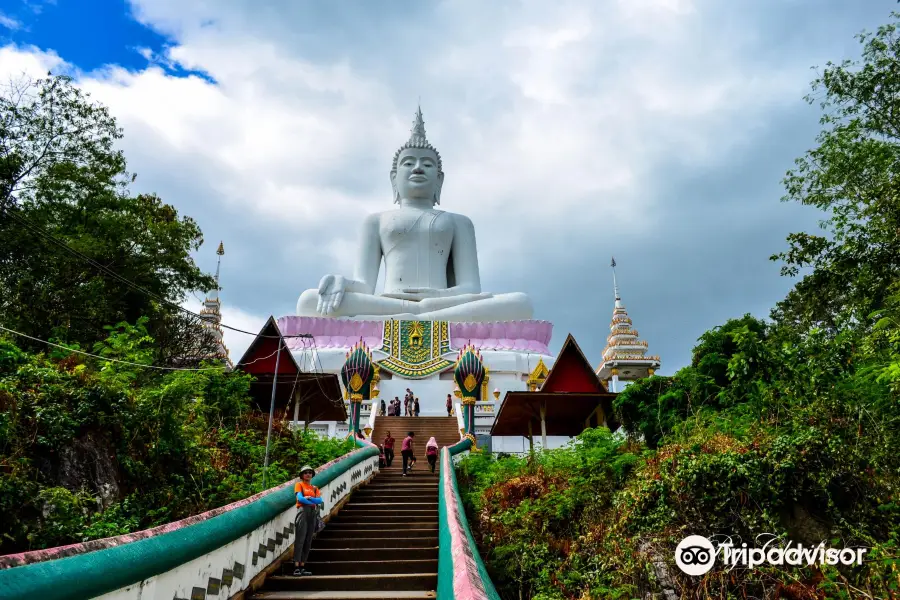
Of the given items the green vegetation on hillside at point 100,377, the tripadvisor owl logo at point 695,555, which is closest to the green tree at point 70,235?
the green vegetation on hillside at point 100,377

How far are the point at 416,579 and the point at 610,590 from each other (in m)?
1.77

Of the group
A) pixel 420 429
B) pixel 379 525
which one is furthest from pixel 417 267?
pixel 379 525

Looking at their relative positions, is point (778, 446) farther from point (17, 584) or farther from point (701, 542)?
point (17, 584)

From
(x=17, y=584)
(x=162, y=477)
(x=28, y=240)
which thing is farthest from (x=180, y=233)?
(x=17, y=584)

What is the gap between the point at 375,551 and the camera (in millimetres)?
5867

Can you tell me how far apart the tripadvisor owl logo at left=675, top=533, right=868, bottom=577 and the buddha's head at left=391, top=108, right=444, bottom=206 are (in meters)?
23.8

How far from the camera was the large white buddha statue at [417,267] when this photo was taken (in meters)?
24.9

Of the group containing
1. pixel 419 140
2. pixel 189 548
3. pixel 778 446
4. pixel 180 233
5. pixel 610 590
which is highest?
pixel 419 140

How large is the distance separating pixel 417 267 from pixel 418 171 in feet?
15.0

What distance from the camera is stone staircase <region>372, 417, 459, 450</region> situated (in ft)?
51.6

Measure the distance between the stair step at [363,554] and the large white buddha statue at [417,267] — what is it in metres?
18.8

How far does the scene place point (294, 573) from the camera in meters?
5.00

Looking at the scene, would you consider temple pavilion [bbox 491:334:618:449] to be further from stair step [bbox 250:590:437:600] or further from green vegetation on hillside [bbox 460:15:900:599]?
stair step [bbox 250:590:437:600]

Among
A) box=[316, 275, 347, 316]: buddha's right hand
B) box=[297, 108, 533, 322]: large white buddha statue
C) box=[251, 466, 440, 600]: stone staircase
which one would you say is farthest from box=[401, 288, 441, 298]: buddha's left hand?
box=[251, 466, 440, 600]: stone staircase
